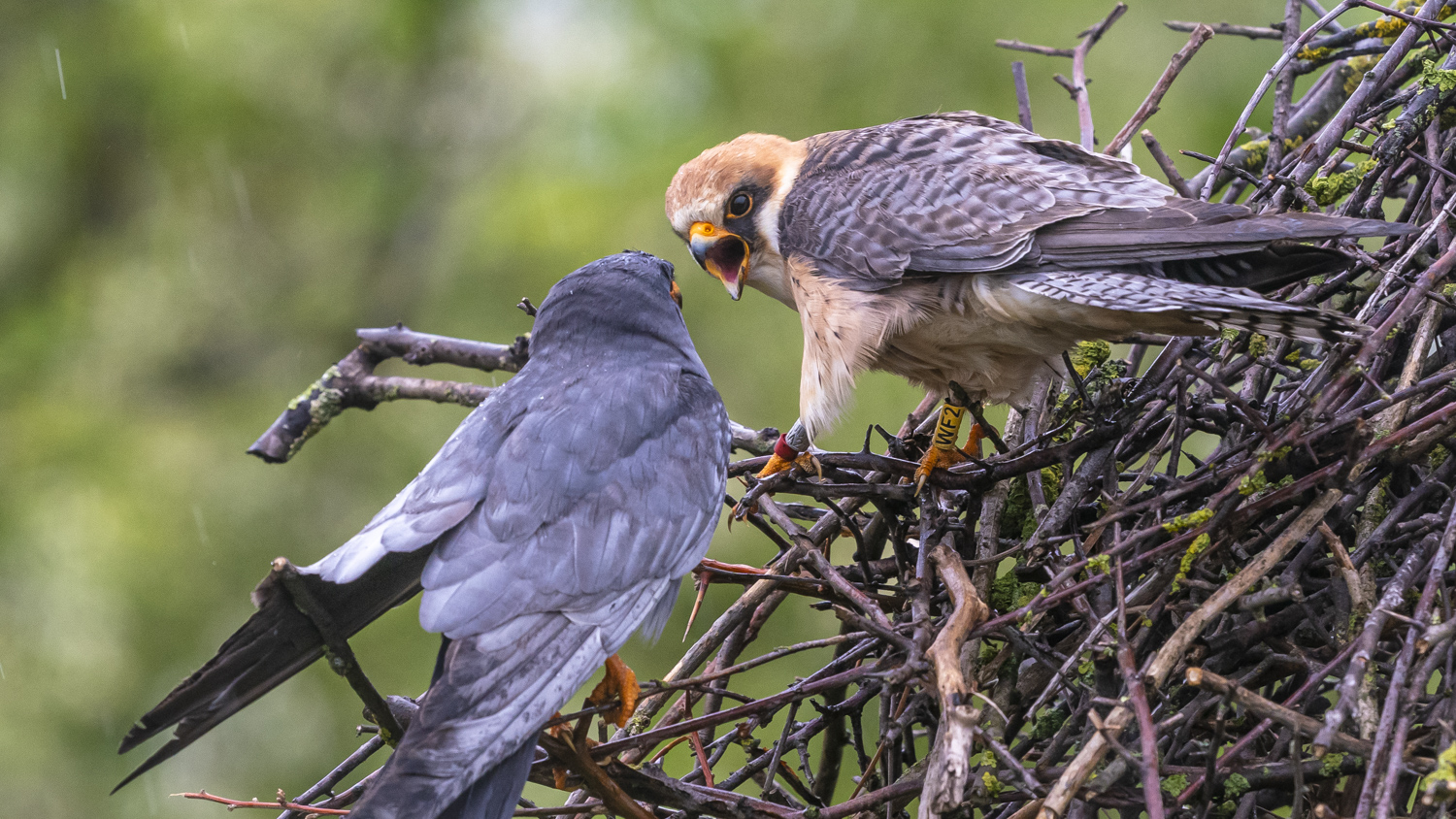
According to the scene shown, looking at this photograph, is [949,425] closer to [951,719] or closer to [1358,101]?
[1358,101]

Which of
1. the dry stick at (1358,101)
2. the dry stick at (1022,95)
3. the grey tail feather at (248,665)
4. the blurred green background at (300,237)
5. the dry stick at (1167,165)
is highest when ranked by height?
the blurred green background at (300,237)

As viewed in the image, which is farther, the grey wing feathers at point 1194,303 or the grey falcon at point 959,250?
the grey falcon at point 959,250

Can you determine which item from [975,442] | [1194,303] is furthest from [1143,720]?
[975,442]

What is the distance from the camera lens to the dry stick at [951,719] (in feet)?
4.90

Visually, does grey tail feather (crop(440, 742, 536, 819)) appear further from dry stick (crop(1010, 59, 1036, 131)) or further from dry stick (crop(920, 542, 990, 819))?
dry stick (crop(1010, 59, 1036, 131))

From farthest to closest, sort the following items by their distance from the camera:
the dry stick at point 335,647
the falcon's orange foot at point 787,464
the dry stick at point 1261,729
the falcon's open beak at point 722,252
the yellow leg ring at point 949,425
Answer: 1. the falcon's open beak at point 722,252
2. the yellow leg ring at point 949,425
3. the falcon's orange foot at point 787,464
4. the dry stick at point 335,647
5. the dry stick at point 1261,729

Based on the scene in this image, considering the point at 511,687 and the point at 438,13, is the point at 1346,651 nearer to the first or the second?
the point at 511,687

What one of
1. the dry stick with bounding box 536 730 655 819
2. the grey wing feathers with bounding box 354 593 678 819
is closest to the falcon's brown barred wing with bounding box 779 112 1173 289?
the grey wing feathers with bounding box 354 593 678 819

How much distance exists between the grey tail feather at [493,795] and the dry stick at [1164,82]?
6.39 ft

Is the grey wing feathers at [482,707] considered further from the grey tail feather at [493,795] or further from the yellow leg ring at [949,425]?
the yellow leg ring at [949,425]

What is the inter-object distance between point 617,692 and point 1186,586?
1104 millimetres

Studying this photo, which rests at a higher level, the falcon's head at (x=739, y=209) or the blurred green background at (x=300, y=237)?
the blurred green background at (x=300, y=237)

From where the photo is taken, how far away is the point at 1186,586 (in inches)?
71.6

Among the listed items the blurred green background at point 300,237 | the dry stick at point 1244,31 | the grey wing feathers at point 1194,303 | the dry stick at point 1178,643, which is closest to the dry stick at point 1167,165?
the grey wing feathers at point 1194,303
